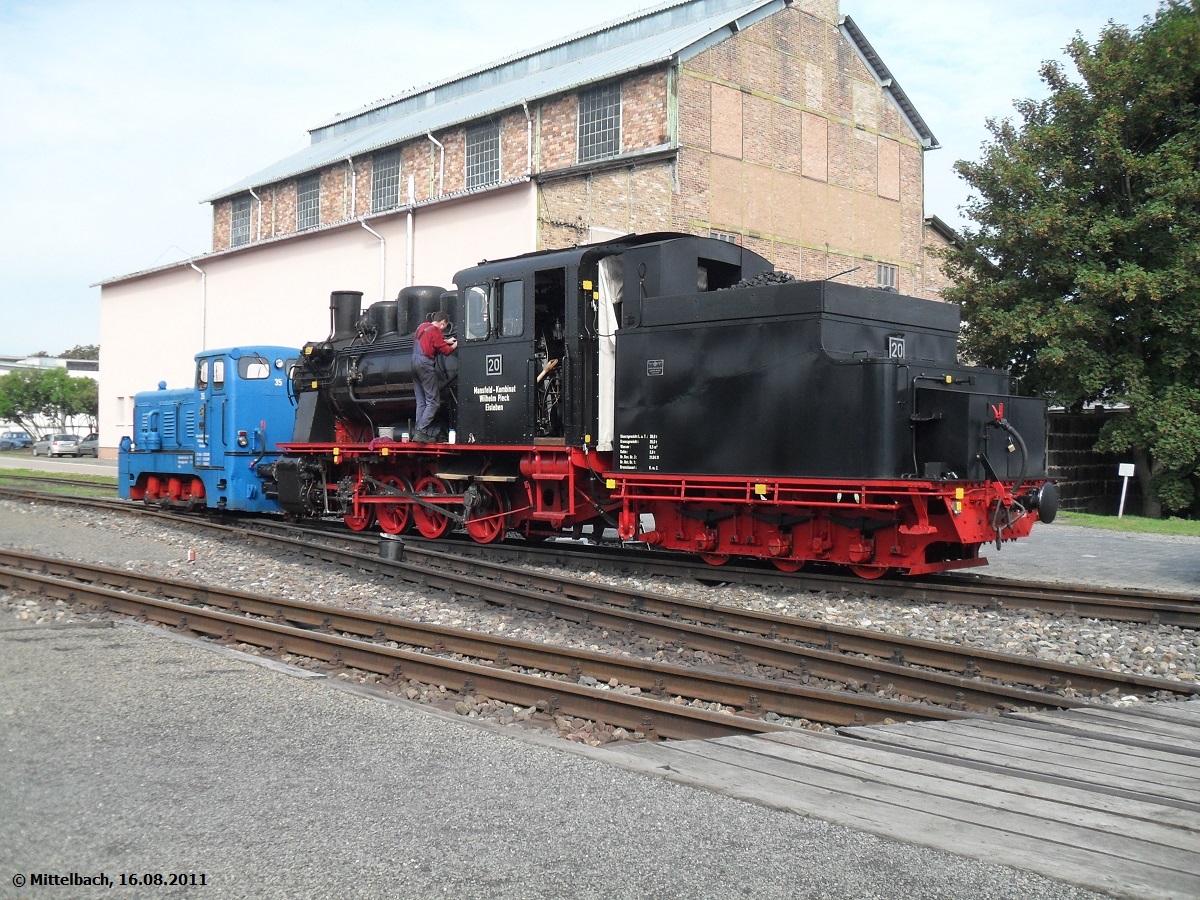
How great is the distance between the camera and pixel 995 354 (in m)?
23.5

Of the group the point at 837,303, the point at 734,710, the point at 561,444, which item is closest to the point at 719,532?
the point at 561,444

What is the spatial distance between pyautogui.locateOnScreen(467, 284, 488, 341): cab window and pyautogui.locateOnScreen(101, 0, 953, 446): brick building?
8953mm

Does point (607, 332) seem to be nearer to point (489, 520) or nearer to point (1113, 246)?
point (489, 520)

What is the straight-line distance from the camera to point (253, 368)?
639 inches

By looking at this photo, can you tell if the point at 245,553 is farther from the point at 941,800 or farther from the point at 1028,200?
the point at 1028,200

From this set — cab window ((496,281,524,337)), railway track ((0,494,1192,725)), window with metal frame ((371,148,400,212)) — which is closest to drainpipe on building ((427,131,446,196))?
window with metal frame ((371,148,400,212))

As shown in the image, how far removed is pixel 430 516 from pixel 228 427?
4499 millimetres

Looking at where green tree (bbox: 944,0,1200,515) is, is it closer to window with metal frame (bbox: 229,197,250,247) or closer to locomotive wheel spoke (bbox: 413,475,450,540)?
locomotive wheel spoke (bbox: 413,475,450,540)

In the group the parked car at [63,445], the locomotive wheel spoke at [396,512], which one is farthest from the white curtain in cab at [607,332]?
the parked car at [63,445]

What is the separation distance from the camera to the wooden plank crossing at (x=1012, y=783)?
3432 millimetres

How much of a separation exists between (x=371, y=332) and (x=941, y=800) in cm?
1151

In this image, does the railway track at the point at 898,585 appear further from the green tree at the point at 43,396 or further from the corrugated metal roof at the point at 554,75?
the green tree at the point at 43,396

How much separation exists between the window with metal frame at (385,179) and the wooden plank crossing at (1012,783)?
3073 centimetres

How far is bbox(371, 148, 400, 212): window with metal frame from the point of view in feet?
110
